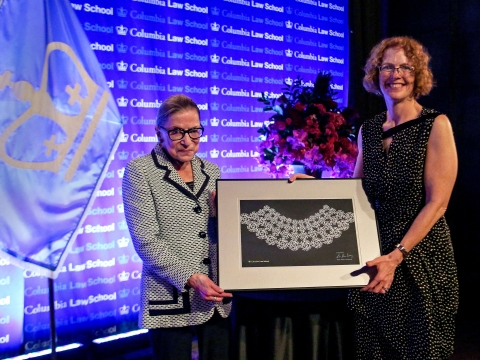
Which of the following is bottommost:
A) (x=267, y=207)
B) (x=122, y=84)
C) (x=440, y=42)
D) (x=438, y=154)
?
(x=267, y=207)

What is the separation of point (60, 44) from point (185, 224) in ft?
5.35

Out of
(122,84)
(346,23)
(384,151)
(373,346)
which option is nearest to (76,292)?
(122,84)

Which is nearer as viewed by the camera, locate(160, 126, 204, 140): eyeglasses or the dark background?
locate(160, 126, 204, 140): eyeglasses

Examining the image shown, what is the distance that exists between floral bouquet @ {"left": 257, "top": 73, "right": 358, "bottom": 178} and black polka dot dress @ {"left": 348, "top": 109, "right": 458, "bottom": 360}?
769 mm

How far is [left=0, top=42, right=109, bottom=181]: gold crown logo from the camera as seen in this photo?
2.94 metres

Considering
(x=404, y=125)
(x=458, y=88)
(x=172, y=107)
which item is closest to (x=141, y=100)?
(x=172, y=107)

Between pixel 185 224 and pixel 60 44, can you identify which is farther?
pixel 60 44

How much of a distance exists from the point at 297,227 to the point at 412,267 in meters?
0.49

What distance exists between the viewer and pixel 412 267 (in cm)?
217

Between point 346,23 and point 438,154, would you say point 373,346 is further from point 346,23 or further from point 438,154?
point 346,23

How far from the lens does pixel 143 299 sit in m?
2.05
